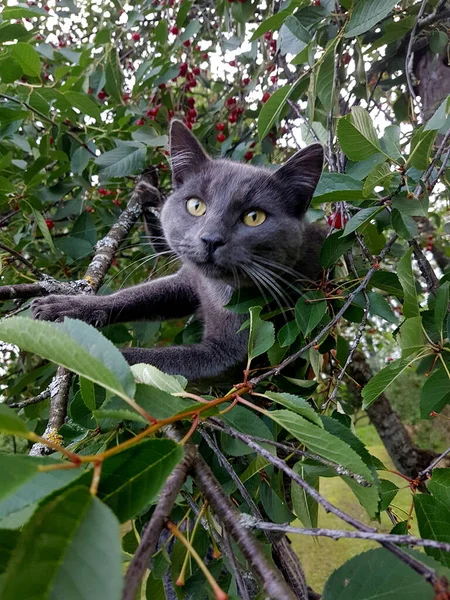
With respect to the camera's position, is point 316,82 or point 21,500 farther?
point 316,82

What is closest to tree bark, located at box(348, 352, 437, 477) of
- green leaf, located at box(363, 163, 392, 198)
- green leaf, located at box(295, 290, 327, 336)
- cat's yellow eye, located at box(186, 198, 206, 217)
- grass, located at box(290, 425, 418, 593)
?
grass, located at box(290, 425, 418, 593)

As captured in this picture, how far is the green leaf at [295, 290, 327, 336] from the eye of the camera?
1.01 meters

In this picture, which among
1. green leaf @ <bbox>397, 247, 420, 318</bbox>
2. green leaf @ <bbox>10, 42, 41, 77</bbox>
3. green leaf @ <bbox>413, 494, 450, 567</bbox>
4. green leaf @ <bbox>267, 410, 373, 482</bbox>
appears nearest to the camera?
green leaf @ <bbox>267, 410, 373, 482</bbox>

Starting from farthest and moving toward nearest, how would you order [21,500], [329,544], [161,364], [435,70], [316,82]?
[329,544] → [435,70] → [161,364] → [316,82] → [21,500]

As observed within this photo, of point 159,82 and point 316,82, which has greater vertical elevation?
point 159,82

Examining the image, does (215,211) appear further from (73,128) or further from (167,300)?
(73,128)

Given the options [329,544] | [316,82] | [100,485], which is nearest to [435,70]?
[316,82]

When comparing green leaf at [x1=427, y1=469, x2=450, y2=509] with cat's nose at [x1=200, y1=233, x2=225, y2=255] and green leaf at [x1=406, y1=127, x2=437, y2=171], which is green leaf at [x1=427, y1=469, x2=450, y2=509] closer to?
green leaf at [x1=406, y1=127, x2=437, y2=171]

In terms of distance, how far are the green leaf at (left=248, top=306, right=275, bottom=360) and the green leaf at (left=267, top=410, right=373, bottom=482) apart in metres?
0.22

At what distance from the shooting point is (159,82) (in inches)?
71.0

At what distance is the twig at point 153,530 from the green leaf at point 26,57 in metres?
1.33

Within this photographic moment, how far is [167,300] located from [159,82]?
2.80 feet

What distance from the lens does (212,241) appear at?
134 cm

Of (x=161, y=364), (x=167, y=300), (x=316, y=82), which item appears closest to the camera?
(x=316, y=82)
